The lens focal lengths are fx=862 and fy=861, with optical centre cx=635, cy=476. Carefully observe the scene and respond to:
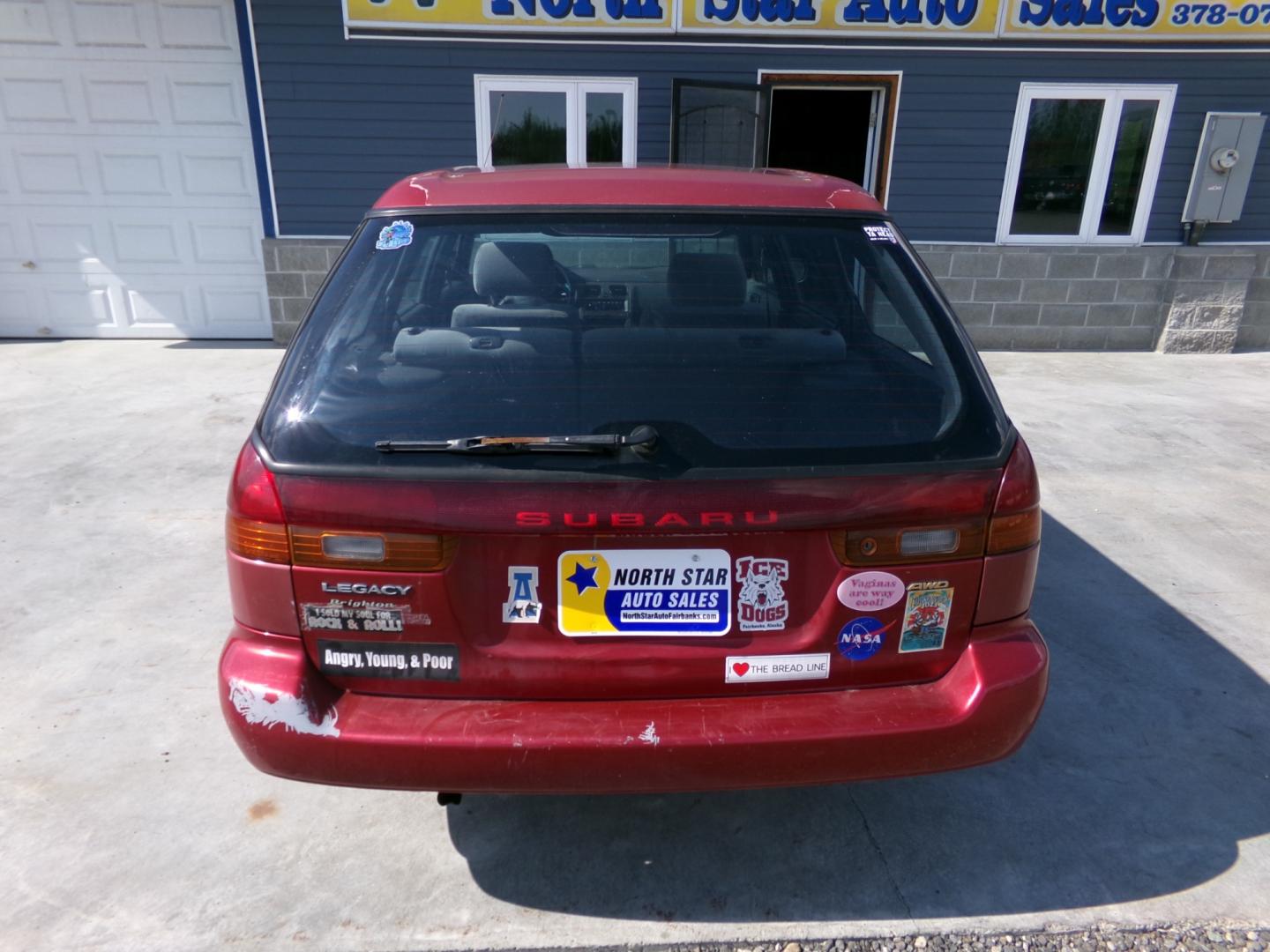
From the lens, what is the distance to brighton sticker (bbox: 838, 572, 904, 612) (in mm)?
1912

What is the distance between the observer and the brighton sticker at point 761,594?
1.89m

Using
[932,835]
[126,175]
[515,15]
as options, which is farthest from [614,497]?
[126,175]

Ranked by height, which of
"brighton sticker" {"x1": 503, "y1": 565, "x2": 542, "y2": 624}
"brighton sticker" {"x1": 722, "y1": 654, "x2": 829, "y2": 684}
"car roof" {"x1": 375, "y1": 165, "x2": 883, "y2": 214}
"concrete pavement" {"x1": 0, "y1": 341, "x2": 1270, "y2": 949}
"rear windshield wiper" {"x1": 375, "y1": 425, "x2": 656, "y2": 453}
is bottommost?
"concrete pavement" {"x1": 0, "y1": 341, "x2": 1270, "y2": 949}

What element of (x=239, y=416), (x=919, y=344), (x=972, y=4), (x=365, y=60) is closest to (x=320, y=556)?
(x=919, y=344)

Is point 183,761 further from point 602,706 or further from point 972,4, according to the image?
point 972,4

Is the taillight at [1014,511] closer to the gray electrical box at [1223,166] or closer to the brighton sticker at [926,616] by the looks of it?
the brighton sticker at [926,616]

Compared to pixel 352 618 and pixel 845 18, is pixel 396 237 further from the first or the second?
pixel 845 18

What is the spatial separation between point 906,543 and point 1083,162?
813 centimetres

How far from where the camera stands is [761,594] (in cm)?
191

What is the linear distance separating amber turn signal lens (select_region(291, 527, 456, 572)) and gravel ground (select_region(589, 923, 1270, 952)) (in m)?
1.11

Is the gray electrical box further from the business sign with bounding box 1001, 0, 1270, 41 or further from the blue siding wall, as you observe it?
the business sign with bounding box 1001, 0, 1270, 41

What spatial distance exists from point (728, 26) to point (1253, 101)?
5024 millimetres

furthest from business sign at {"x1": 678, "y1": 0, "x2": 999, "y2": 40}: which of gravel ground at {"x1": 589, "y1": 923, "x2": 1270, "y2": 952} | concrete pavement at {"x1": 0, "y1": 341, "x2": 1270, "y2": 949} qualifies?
gravel ground at {"x1": 589, "y1": 923, "x2": 1270, "y2": 952}

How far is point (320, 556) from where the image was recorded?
186 centimetres
